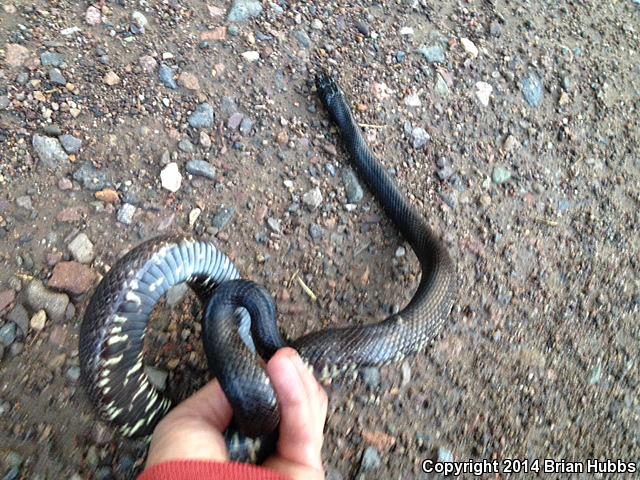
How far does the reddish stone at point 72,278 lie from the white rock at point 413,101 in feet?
7.60

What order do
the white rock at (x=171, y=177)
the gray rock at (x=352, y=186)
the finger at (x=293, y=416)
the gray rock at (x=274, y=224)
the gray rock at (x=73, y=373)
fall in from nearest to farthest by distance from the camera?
the finger at (x=293, y=416), the gray rock at (x=73, y=373), the white rock at (x=171, y=177), the gray rock at (x=274, y=224), the gray rock at (x=352, y=186)

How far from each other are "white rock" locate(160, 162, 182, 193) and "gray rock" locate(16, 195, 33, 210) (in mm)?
671

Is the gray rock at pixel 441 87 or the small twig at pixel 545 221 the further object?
the gray rock at pixel 441 87

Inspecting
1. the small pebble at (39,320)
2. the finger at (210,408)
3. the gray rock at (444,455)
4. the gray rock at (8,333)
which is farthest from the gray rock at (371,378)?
the gray rock at (8,333)

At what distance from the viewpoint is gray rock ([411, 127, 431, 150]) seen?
343 centimetres

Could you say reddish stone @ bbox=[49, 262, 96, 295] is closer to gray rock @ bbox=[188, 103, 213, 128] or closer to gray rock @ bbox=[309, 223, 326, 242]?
gray rock @ bbox=[188, 103, 213, 128]

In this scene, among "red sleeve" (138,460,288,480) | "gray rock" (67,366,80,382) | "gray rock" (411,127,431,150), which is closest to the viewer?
"red sleeve" (138,460,288,480)

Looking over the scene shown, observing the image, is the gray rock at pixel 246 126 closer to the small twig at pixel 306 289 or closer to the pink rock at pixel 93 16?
the small twig at pixel 306 289

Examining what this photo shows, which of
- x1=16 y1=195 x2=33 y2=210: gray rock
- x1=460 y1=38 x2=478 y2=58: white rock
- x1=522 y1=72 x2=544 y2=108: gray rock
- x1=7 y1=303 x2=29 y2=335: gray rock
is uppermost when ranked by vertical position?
x1=460 y1=38 x2=478 y2=58: white rock

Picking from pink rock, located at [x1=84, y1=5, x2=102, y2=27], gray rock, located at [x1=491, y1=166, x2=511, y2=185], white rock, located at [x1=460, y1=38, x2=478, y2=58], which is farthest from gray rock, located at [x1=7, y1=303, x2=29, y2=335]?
white rock, located at [x1=460, y1=38, x2=478, y2=58]

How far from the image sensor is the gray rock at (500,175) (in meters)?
3.47

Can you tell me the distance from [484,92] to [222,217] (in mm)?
2192

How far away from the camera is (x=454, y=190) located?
132 inches

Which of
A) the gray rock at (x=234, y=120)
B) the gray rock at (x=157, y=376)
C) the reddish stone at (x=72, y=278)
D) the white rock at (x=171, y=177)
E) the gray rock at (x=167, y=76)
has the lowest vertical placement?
the gray rock at (x=157, y=376)
